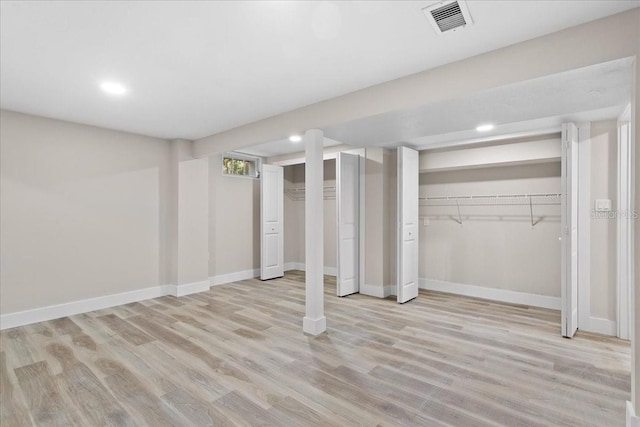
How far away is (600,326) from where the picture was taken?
354 centimetres

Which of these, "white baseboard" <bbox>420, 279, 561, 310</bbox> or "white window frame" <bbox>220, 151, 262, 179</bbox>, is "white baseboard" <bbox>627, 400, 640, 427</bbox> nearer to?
"white baseboard" <bbox>420, 279, 561, 310</bbox>

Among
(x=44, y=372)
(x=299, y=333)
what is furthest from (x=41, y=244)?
(x=299, y=333)

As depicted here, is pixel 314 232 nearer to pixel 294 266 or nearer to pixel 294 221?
pixel 294 221

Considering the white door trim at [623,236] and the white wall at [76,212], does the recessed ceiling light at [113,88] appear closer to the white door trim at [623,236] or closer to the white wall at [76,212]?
the white wall at [76,212]

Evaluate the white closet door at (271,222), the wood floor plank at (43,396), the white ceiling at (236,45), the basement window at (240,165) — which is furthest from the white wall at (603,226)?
the basement window at (240,165)

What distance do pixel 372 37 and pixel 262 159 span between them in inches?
187

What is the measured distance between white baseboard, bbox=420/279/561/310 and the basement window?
375 centimetres

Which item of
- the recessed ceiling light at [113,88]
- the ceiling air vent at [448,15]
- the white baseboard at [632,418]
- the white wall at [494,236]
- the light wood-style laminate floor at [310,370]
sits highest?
the recessed ceiling light at [113,88]

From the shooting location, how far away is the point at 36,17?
1.96m

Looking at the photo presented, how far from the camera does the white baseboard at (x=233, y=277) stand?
19.1 ft

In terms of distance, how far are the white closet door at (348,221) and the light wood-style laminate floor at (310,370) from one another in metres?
0.96

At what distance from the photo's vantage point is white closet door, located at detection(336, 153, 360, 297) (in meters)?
5.02

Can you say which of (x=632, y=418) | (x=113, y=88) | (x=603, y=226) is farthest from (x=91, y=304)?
(x=603, y=226)

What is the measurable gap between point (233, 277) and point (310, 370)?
3710 mm
